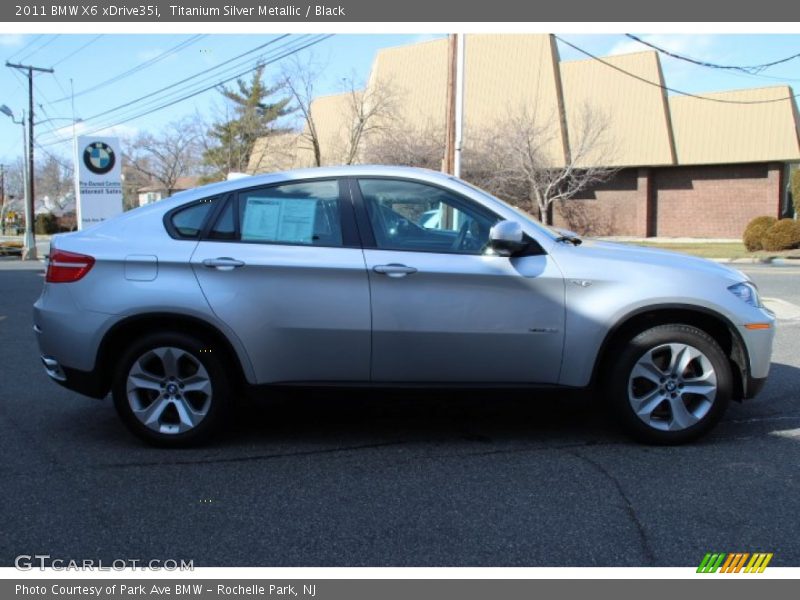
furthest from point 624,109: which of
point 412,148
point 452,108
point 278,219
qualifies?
point 278,219

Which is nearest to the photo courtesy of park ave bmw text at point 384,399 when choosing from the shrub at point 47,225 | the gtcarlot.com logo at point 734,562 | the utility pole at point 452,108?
the gtcarlot.com logo at point 734,562

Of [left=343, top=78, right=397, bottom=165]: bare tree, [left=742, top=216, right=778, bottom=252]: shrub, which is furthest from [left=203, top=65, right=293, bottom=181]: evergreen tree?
[left=742, top=216, right=778, bottom=252]: shrub

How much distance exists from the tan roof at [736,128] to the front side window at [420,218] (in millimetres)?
34100

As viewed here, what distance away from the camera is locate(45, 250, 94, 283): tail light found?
14.4 feet

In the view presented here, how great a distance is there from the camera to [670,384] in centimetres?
434

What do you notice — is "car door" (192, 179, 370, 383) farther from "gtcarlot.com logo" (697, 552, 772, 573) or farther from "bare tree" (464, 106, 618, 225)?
"bare tree" (464, 106, 618, 225)

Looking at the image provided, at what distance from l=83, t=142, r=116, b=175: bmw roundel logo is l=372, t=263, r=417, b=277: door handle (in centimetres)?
2503

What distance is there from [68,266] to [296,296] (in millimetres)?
1499

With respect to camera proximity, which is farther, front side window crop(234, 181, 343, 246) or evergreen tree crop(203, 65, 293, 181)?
evergreen tree crop(203, 65, 293, 181)

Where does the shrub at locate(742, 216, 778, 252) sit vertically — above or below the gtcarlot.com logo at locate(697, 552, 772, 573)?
above

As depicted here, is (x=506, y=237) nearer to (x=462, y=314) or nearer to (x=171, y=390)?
(x=462, y=314)

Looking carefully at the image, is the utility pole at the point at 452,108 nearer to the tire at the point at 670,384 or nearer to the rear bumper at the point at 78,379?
the tire at the point at 670,384

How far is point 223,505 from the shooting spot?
3.66 meters

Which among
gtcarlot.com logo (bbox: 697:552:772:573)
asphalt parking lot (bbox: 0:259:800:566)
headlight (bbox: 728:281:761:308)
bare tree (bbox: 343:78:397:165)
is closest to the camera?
gtcarlot.com logo (bbox: 697:552:772:573)
